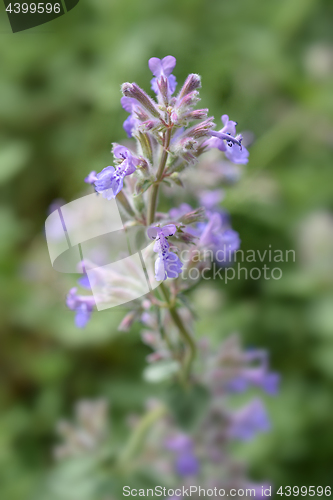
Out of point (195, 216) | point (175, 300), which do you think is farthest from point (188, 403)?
point (195, 216)

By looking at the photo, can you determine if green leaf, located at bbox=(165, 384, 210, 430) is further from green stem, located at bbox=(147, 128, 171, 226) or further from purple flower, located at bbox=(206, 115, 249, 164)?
purple flower, located at bbox=(206, 115, 249, 164)

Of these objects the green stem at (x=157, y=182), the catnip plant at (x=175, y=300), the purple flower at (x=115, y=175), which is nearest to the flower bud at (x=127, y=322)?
the catnip plant at (x=175, y=300)

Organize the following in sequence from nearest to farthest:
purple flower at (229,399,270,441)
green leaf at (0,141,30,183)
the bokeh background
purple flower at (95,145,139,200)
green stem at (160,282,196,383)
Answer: purple flower at (95,145,139,200) < green stem at (160,282,196,383) < purple flower at (229,399,270,441) < the bokeh background < green leaf at (0,141,30,183)

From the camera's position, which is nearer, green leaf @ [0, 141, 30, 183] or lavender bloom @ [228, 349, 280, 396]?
lavender bloom @ [228, 349, 280, 396]

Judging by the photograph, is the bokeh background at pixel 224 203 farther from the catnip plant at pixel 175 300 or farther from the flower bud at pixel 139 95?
the flower bud at pixel 139 95

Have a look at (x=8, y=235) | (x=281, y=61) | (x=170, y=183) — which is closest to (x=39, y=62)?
(x=8, y=235)

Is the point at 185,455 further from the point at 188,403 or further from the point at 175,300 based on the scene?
the point at 175,300

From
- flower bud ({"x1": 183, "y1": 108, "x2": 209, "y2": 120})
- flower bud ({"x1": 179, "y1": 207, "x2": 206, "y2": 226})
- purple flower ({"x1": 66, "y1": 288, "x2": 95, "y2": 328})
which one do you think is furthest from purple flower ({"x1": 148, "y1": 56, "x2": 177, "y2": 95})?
purple flower ({"x1": 66, "y1": 288, "x2": 95, "y2": 328})
